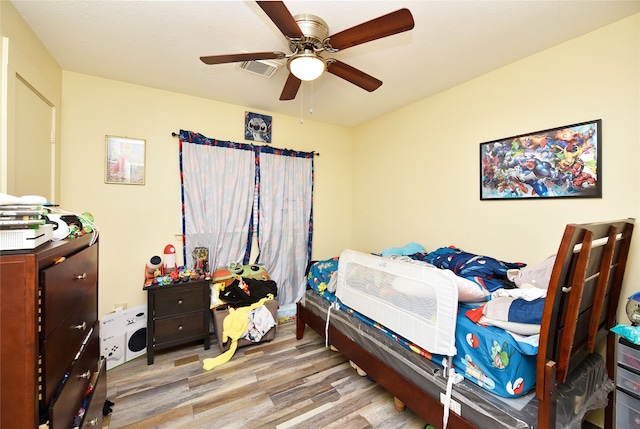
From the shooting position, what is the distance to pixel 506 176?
2.16 meters

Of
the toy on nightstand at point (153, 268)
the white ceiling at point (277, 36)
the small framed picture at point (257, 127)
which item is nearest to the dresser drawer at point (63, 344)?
the toy on nightstand at point (153, 268)

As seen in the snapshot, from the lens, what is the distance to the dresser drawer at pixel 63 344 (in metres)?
0.83

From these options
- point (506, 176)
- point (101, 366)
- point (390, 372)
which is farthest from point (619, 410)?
point (101, 366)

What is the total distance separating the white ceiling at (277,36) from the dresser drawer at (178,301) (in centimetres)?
201

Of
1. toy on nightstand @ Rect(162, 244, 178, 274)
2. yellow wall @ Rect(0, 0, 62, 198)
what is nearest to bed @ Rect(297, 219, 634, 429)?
toy on nightstand @ Rect(162, 244, 178, 274)

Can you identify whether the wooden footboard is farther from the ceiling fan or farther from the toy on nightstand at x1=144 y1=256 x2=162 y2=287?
the ceiling fan

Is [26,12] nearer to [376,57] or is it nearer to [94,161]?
[94,161]

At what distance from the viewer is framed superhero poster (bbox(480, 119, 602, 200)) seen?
173 cm

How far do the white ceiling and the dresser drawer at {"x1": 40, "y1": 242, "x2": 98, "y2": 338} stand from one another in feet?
4.98

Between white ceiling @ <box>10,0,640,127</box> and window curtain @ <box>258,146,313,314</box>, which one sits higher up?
white ceiling @ <box>10,0,640,127</box>

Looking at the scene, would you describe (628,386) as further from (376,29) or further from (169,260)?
(169,260)

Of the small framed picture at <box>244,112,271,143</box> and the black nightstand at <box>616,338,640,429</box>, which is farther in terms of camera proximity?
the small framed picture at <box>244,112,271,143</box>

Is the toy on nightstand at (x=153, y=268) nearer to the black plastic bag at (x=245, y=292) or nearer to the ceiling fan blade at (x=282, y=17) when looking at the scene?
the black plastic bag at (x=245, y=292)

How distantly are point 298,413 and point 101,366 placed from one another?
126 cm
